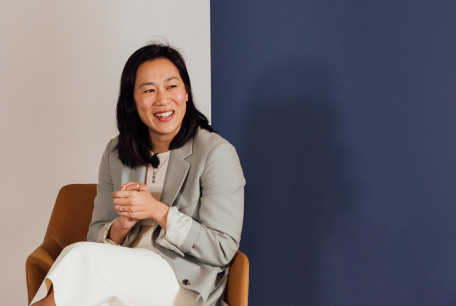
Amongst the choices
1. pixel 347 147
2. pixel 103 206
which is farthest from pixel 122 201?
pixel 347 147

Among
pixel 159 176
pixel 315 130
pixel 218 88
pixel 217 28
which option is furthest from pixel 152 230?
pixel 217 28

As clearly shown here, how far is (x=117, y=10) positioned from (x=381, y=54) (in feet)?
5.99

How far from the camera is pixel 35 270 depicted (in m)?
2.25

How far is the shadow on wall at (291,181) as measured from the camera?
8.10ft

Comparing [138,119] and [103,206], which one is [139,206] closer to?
[103,206]

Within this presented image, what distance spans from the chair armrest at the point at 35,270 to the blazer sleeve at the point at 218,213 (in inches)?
24.7

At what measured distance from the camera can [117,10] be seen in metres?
3.46

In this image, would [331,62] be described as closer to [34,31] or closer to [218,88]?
[218,88]

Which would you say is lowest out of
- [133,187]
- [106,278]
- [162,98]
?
[106,278]

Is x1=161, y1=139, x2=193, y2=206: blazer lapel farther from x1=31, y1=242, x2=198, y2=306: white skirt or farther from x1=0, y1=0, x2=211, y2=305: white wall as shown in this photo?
x1=0, y1=0, x2=211, y2=305: white wall

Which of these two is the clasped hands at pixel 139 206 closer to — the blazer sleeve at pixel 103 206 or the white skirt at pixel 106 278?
the white skirt at pixel 106 278

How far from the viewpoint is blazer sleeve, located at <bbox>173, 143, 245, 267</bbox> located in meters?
2.03

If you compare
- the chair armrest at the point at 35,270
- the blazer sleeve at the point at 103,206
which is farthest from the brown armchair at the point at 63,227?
the blazer sleeve at the point at 103,206

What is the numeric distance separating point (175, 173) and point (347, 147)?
0.70 meters
